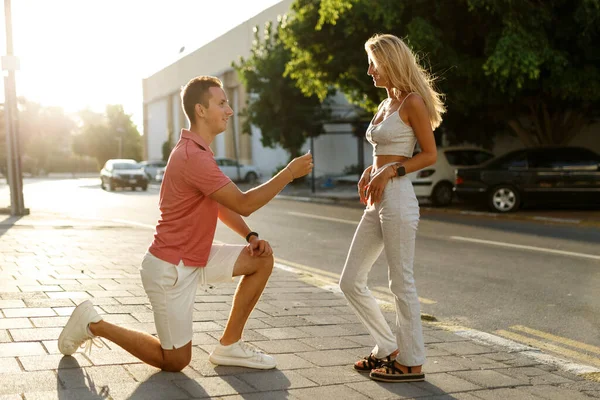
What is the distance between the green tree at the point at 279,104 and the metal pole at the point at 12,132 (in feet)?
58.7

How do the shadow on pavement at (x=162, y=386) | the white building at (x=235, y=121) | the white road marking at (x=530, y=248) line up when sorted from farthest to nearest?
the white building at (x=235, y=121), the white road marking at (x=530, y=248), the shadow on pavement at (x=162, y=386)

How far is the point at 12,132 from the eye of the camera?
17.5 m

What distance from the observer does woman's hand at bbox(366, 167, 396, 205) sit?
4.48 meters

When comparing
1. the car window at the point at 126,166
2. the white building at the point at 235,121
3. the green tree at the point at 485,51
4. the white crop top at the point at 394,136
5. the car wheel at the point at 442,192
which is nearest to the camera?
the white crop top at the point at 394,136

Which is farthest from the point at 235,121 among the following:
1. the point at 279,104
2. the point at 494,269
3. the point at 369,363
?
the point at 369,363

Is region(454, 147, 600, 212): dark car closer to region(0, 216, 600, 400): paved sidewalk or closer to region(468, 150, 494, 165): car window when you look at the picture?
region(468, 150, 494, 165): car window

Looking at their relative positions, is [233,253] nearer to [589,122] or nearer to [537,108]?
[537,108]

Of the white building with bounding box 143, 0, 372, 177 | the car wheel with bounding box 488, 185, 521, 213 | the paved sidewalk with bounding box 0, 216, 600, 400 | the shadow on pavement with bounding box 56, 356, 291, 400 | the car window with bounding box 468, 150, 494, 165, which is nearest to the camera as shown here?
the shadow on pavement with bounding box 56, 356, 291, 400

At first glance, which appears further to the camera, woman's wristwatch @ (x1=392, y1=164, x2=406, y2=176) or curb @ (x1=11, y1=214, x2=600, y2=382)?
curb @ (x1=11, y1=214, x2=600, y2=382)

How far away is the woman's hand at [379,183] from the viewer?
4480mm

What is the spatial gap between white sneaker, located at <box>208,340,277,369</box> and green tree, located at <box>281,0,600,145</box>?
11877 millimetres

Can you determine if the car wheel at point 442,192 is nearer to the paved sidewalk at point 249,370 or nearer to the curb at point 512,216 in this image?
the curb at point 512,216

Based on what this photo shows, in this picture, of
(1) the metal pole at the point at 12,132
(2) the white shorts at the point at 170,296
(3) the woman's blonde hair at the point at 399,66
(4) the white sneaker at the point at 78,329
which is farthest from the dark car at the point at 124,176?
(3) the woman's blonde hair at the point at 399,66

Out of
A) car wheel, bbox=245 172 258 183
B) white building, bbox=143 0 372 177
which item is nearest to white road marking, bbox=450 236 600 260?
white building, bbox=143 0 372 177
